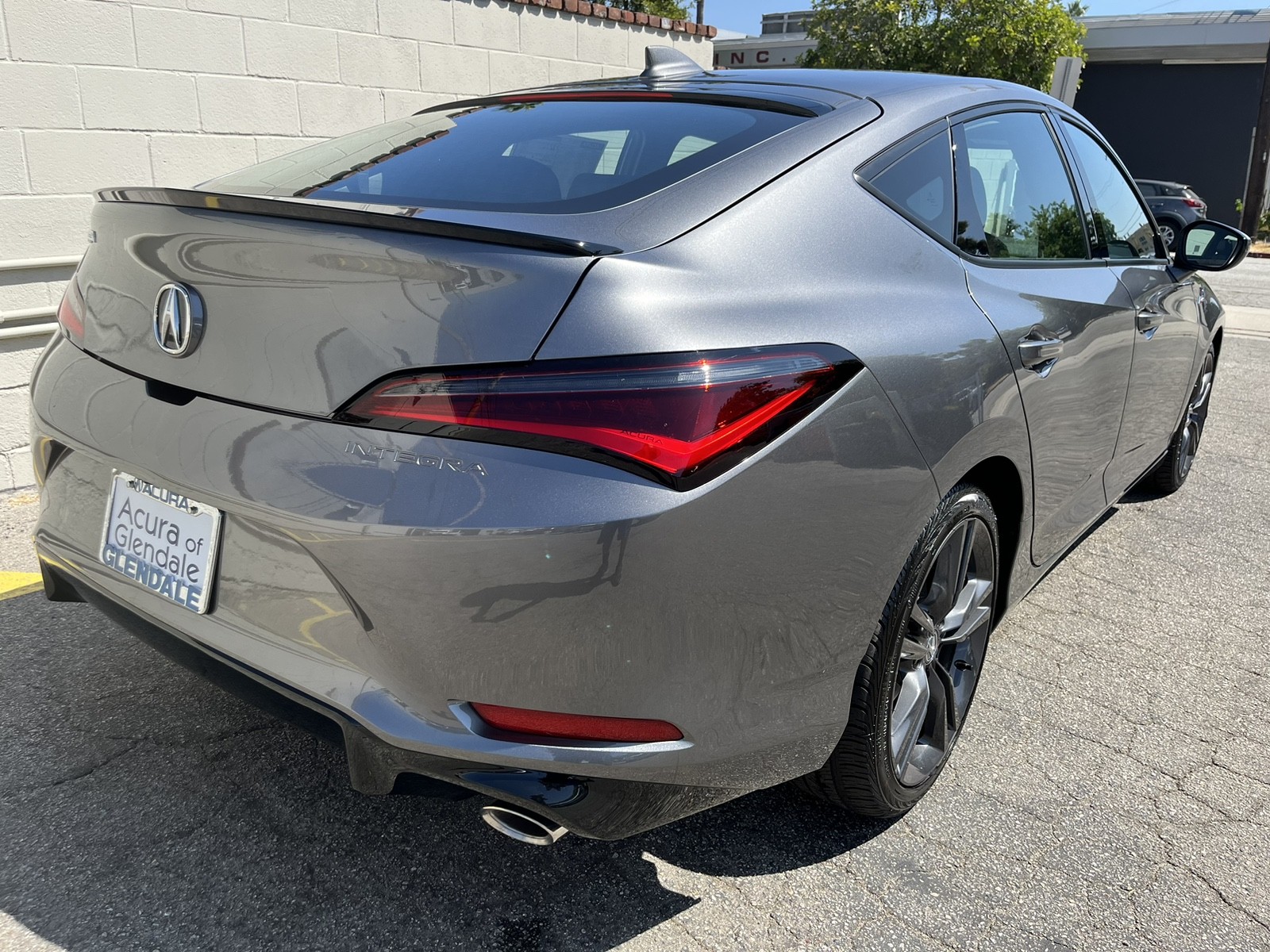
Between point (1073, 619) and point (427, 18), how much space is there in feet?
15.6

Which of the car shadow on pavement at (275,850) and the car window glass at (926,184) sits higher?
the car window glass at (926,184)

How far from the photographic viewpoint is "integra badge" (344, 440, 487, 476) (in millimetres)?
1485

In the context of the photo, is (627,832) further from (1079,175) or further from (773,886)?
(1079,175)

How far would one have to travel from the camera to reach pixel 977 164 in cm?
250

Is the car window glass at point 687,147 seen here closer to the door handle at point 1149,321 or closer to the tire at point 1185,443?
the door handle at point 1149,321

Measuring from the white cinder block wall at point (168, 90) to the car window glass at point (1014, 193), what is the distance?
3698mm

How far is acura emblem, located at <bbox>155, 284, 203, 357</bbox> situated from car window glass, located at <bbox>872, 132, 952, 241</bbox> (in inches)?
51.0

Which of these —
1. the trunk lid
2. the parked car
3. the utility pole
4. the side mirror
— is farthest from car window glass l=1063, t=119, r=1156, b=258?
the utility pole

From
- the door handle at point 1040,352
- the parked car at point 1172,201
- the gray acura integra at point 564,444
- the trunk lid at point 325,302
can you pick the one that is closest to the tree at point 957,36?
the parked car at point 1172,201

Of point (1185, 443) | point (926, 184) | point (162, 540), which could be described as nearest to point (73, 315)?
point (162, 540)

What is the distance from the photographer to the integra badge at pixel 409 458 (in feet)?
4.87

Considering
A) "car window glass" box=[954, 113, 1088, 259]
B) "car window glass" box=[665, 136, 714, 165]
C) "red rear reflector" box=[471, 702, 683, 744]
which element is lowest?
"red rear reflector" box=[471, 702, 683, 744]

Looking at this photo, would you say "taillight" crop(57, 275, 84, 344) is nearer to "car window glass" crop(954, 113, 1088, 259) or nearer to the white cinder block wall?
"car window glass" crop(954, 113, 1088, 259)

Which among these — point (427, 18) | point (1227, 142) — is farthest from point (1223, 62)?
point (427, 18)
